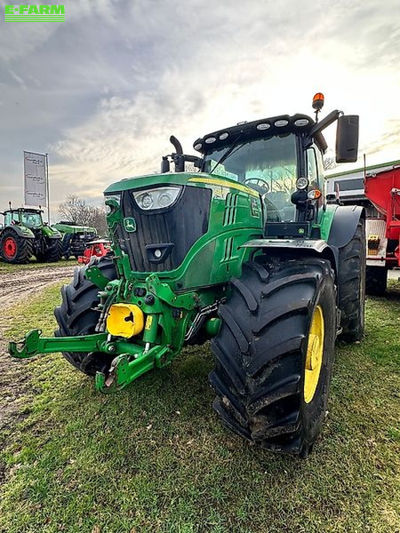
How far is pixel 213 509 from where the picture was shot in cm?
172

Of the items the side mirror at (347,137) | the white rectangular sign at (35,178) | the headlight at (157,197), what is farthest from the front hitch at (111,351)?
the white rectangular sign at (35,178)

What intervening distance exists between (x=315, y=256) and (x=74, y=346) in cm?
189

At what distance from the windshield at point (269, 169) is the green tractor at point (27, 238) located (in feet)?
43.9

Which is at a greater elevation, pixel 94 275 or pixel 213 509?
pixel 94 275

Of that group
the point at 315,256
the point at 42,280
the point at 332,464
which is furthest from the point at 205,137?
the point at 42,280

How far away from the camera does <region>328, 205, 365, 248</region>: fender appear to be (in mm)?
3428

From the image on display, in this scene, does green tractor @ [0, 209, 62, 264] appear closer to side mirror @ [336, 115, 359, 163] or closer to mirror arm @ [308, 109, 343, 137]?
mirror arm @ [308, 109, 343, 137]

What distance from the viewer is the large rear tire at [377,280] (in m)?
6.18

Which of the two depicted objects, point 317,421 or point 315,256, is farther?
point 315,256

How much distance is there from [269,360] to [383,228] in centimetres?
523

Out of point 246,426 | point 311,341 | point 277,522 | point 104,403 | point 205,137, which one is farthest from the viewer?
point 205,137

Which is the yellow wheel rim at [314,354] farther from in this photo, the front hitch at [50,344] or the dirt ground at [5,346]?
the dirt ground at [5,346]

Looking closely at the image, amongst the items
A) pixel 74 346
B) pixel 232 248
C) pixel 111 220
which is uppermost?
pixel 111 220

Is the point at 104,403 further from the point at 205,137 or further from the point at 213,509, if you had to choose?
the point at 205,137
